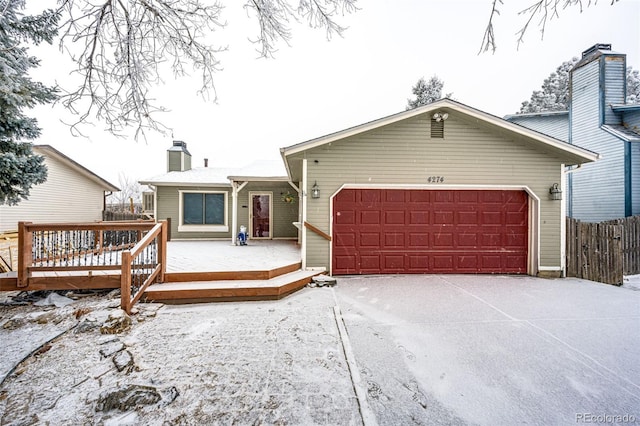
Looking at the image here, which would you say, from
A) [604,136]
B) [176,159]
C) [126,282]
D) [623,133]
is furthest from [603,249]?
[176,159]

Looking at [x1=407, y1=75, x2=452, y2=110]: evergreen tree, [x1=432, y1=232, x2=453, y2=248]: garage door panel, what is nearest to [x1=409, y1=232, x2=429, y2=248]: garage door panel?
[x1=432, y1=232, x2=453, y2=248]: garage door panel

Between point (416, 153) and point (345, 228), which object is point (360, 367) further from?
point (416, 153)

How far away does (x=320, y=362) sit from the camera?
8.11 ft

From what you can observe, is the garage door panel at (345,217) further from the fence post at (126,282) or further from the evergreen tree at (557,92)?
the evergreen tree at (557,92)

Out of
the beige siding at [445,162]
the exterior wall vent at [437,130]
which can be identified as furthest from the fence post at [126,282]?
the exterior wall vent at [437,130]

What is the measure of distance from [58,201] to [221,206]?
7.55m

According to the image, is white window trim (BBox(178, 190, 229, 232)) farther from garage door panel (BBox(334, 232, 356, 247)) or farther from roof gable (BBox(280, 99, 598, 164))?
garage door panel (BBox(334, 232, 356, 247))

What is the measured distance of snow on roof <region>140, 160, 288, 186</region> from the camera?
8523mm

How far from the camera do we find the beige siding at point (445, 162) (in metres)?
5.56

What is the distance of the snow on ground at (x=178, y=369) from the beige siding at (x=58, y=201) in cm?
888

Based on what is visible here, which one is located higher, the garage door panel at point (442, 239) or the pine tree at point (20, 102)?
the pine tree at point (20, 102)

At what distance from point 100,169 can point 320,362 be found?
4822 cm

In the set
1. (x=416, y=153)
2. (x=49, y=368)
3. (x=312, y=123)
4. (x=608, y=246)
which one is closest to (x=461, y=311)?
(x=416, y=153)

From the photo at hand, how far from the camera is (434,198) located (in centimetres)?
573
